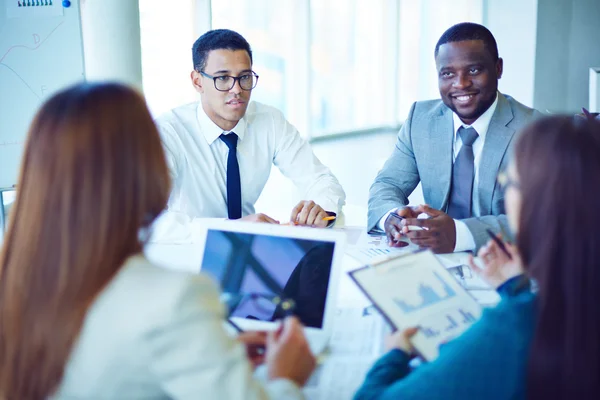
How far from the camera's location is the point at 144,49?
4.65 metres

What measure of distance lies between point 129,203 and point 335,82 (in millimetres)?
7124

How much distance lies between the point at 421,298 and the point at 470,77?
1352mm

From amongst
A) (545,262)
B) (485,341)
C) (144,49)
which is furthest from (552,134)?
(144,49)

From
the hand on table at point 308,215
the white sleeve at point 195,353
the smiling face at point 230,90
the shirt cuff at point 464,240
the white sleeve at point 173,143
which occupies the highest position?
the smiling face at point 230,90

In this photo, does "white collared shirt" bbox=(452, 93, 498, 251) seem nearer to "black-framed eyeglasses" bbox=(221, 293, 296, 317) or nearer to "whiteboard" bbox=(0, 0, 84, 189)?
"black-framed eyeglasses" bbox=(221, 293, 296, 317)

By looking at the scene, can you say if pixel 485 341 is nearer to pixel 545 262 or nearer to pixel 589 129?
pixel 545 262

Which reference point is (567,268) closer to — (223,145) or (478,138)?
(478,138)

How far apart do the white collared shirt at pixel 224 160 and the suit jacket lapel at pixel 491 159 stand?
546 millimetres

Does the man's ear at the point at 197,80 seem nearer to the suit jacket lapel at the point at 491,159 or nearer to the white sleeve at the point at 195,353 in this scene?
the suit jacket lapel at the point at 491,159

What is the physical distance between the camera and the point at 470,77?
244 cm

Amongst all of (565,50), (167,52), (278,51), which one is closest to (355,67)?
(278,51)

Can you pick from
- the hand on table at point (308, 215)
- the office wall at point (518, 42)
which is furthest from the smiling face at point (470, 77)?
the office wall at point (518, 42)

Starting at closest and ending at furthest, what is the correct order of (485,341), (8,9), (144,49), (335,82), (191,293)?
(191,293) → (485,341) → (8,9) → (144,49) → (335,82)

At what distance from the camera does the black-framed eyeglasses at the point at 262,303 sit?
145cm
